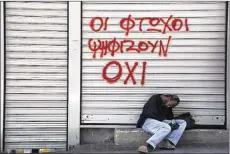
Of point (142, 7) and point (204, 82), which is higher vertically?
point (142, 7)

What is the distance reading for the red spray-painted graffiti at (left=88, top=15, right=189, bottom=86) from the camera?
730 centimetres

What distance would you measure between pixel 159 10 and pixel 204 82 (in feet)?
4.62

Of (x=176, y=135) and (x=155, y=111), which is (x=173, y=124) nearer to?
(x=176, y=135)

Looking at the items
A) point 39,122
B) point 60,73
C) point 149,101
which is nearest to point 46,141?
point 39,122

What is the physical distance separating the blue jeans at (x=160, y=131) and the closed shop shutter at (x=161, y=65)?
1.71 ft

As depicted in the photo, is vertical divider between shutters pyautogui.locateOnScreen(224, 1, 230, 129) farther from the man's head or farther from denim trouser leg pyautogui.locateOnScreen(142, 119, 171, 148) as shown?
denim trouser leg pyautogui.locateOnScreen(142, 119, 171, 148)

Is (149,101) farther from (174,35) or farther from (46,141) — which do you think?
(46,141)

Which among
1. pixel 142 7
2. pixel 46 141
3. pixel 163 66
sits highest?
pixel 142 7

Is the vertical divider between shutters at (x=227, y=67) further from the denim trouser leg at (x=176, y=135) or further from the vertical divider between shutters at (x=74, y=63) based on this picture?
the vertical divider between shutters at (x=74, y=63)

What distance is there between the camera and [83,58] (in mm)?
7305

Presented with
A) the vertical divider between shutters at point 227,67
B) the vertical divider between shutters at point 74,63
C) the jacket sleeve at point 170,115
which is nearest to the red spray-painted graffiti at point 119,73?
the vertical divider between shutters at point 74,63

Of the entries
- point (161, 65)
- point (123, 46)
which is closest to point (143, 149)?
point (161, 65)

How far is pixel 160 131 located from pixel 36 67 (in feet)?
7.59

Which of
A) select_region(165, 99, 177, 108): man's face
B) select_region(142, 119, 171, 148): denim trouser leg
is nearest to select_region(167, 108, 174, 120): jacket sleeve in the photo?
select_region(165, 99, 177, 108): man's face
